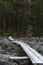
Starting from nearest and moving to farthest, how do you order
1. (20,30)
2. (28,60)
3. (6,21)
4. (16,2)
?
1. (28,60)
2. (20,30)
3. (6,21)
4. (16,2)

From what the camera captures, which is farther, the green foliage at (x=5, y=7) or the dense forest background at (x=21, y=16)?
the green foliage at (x=5, y=7)

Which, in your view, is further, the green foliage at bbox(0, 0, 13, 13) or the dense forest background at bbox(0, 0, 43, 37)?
the green foliage at bbox(0, 0, 13, 13)

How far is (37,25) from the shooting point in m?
28.3

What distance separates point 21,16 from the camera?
2797 cm

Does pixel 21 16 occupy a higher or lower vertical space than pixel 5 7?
lower

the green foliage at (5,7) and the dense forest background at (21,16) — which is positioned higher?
the green foliage at (5,7)

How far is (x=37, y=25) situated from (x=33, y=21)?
0.65 meters

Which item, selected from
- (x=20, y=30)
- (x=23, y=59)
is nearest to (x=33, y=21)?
(x=20, y=30)

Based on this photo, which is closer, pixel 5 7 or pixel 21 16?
pixel 21 16

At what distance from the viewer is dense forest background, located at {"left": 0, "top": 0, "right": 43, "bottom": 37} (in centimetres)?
2662

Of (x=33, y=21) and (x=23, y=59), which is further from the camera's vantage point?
(x=33, y=21)

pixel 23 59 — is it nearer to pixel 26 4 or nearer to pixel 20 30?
pixel 20 30

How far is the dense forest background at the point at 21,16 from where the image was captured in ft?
87.4

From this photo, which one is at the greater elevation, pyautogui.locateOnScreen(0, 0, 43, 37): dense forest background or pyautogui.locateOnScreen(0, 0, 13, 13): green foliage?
pyautogui.locateOnScreen(0, 0, 13, 13): green foliage
